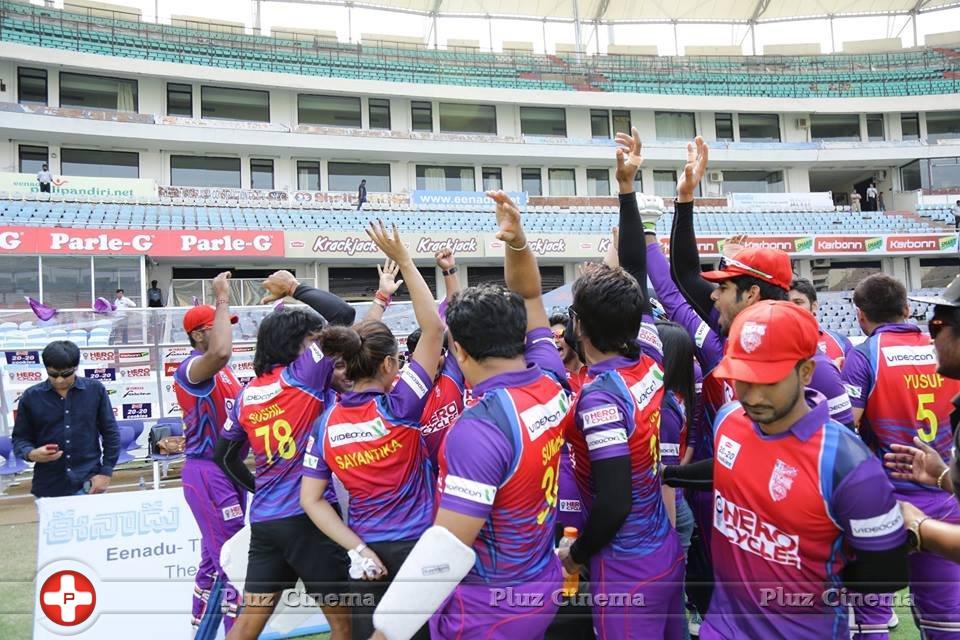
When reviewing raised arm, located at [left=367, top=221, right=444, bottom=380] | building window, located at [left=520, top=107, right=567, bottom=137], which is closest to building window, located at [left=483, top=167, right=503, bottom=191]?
building window, located at [left=520, top=107, right=567, bottom=137]

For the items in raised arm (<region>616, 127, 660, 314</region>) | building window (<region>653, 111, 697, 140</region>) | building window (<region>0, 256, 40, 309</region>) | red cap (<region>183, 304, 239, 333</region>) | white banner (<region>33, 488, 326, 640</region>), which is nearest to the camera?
raised arm (<region>616, 127, 660, 314</region>)

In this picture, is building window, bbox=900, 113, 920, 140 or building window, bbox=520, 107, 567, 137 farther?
building window, bbox=900, 113, 920, 140

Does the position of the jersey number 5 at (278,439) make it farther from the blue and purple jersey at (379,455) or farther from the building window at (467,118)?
the building window at (467,118)

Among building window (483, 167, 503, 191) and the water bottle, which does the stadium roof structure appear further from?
the water bottle

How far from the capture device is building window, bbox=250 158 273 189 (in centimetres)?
2455

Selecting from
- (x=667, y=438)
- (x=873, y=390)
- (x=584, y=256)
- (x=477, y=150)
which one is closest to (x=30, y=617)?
(x=667, y=438)

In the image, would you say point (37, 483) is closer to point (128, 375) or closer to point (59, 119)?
point (128, 375)

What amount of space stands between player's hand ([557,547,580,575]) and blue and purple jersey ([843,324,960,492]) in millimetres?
1739

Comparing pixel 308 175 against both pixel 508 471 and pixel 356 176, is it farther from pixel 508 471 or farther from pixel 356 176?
pixel 508 471

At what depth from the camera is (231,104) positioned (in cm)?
2511

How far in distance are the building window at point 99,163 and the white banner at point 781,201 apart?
82.2 feet

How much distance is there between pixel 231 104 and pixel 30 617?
25128 mm

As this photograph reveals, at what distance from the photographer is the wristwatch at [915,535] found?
1.53 m

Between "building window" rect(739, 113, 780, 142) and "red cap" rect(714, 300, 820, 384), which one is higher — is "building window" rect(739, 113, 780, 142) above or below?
above
